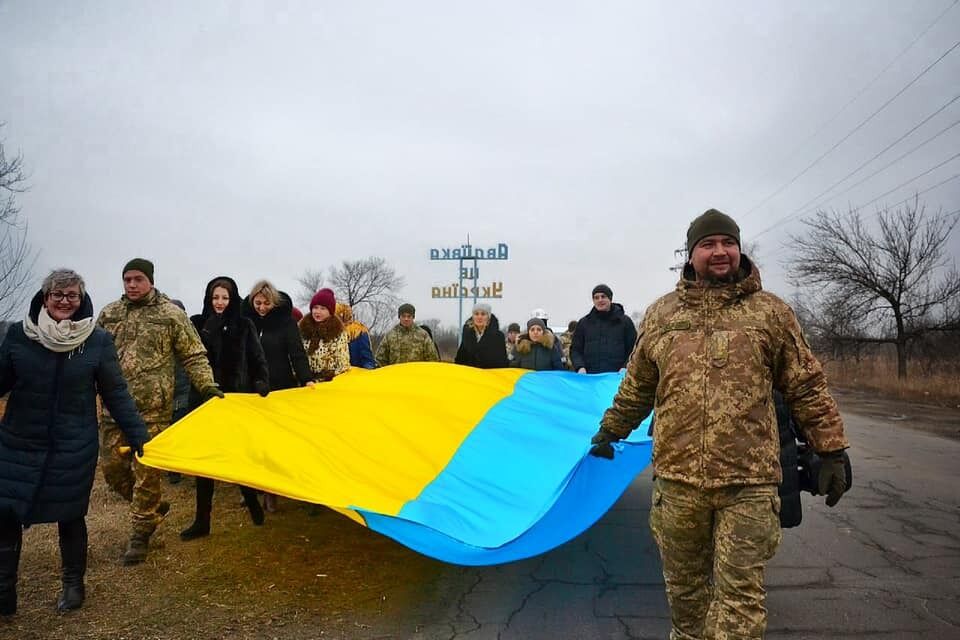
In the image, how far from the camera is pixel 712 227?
2.58m


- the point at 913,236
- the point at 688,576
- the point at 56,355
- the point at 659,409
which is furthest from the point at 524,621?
the point at 913,236

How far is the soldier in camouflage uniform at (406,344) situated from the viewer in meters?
7.62

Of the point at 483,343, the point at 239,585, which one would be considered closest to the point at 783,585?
the point at 239,585

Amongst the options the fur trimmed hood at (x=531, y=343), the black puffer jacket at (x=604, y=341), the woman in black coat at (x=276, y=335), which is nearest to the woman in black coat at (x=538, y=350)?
the fur trimmed hood at (x=531, y=343)

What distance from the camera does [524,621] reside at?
3459mm

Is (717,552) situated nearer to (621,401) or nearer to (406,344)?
(621,401)

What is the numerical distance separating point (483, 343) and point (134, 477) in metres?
4.24

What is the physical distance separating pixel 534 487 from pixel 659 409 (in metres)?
1.34

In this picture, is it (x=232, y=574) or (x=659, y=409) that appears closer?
(x=659, y=409)

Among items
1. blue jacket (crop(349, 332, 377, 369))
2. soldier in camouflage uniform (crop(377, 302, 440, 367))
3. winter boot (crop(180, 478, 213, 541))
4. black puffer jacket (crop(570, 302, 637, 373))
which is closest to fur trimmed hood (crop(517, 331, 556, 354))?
black puffer jacket (crop(570, 302, 637, 373))

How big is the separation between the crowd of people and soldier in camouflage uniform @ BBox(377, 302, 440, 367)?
87.6 inches

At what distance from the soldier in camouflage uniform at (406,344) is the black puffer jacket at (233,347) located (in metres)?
2.65

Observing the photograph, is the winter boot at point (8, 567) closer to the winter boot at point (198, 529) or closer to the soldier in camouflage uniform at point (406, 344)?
the winter boot at point (198, 529)

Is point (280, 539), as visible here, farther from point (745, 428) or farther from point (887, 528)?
point (887, 528)
